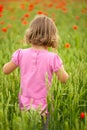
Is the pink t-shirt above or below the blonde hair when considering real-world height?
below

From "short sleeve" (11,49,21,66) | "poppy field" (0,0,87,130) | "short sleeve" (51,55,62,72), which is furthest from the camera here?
"short sleeve" (11,49,21,66)

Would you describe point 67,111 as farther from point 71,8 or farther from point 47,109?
point 71,8

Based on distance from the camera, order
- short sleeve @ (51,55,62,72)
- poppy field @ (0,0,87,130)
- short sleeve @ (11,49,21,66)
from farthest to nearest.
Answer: short sleeve @ (11,49,21,66), short sleeve @ (51,55,62,72), poppy field @ (0,0,87,130)

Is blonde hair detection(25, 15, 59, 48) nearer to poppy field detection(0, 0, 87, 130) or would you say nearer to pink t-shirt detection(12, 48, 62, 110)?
pink t-shirt detection(12, 48, 62, 110)

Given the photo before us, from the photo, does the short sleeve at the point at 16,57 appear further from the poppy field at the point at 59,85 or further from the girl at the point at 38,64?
the poppy field at the point at 59,85

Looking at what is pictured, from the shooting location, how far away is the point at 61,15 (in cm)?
773

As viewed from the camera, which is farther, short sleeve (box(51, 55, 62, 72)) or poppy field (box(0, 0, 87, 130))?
short sleeve (box(51, 55, 62, 72))

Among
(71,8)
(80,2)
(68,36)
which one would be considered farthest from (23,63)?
(80,2)

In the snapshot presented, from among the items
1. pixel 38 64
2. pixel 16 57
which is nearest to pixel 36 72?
pixel 38 64

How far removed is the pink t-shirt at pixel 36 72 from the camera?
2.42 meters

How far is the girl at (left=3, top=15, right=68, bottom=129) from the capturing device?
7.95ft

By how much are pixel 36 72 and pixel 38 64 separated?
6cm

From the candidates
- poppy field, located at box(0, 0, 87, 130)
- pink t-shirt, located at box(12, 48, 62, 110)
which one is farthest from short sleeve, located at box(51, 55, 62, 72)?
poppy field, located at box(0, 0, 87, 130)

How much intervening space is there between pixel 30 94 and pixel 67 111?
0.29 meters
